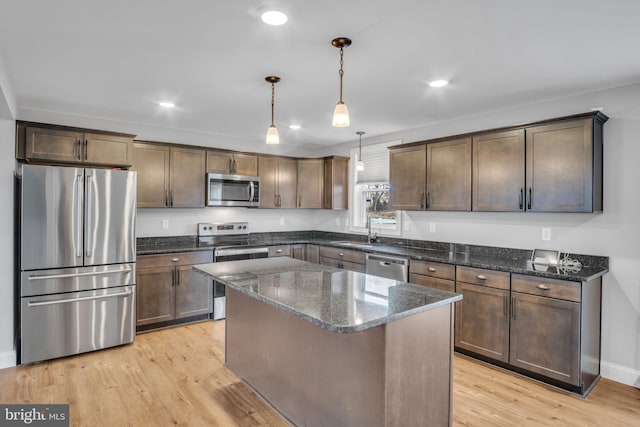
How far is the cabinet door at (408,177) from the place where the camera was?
4.26m

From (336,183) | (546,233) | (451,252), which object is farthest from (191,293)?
(546,233)

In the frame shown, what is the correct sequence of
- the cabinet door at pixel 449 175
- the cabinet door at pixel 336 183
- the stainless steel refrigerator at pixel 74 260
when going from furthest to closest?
the cabinet door at pixel 336 183 → the cabinet door at pixel 449 175 → the stainless steel refrigerator at pixel 74 260

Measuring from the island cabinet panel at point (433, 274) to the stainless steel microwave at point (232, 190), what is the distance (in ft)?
8.09

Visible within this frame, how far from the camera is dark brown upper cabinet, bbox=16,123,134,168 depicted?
11.8ft

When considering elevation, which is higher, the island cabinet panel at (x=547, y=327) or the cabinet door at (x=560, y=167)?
the cabinet door at (x=560, y=167)

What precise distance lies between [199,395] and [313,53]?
103 inches

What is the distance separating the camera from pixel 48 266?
11.2 ft

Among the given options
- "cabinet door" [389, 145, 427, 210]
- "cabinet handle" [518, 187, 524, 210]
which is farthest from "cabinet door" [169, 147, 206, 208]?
"cabinet handle" [518, 187, 524, 210]

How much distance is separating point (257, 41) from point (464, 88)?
1.81 metres

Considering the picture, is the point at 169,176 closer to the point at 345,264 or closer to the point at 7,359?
the point at 7,359

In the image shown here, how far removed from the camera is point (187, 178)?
477cm

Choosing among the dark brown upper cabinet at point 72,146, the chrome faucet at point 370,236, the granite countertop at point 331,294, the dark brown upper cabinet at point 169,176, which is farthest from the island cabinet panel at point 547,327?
the dark brown upper cabinet at point 72,146

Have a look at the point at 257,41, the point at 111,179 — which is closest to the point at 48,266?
the point at 111,179

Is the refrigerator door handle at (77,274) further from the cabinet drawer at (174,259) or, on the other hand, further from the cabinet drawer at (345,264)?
the cabinet drawer at (345,264)
